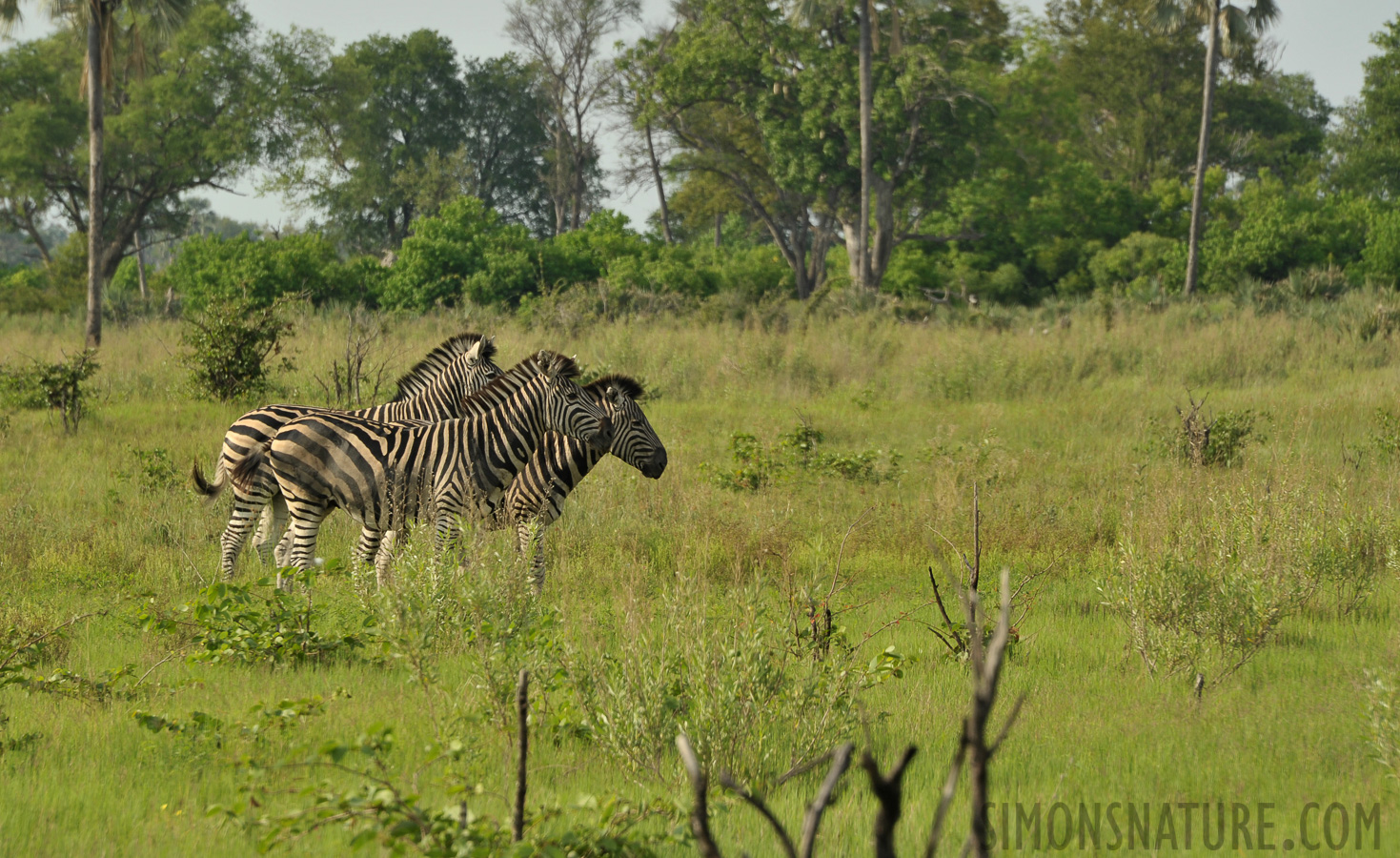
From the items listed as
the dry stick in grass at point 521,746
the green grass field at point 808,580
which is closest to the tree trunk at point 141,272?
the green grass field at point 808,580

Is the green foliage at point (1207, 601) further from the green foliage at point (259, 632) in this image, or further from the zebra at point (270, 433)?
the zebra at point (270, 433)

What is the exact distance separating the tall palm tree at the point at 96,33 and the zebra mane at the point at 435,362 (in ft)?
39.2

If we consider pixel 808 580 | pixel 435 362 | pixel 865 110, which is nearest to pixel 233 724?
pixel 808 580

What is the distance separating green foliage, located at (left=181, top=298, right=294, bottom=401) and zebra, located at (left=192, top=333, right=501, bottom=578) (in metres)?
5.95

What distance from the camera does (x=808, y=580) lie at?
7516 mm

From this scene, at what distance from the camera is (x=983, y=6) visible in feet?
109

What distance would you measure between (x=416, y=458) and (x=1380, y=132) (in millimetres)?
41450

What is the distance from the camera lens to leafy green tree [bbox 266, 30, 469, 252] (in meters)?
37.7

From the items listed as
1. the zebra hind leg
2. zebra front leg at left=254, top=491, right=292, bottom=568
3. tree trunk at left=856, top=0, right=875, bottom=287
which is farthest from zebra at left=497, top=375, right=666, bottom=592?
tree trunk at left=856, top=0, right=875, bottom=287

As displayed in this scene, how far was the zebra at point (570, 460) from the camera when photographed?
746cm

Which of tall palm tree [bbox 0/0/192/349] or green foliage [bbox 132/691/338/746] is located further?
tall palm tree [bbox 0/0/192/349]

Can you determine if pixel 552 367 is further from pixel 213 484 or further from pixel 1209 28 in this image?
pixel 1209 28

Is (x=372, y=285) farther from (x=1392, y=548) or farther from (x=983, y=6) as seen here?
(x=1392, y=548)

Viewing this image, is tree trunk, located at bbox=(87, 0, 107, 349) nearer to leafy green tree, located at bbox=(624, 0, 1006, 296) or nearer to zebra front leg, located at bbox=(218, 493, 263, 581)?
zebra front leg, located at bbox=(218, 493, 263, 581)
